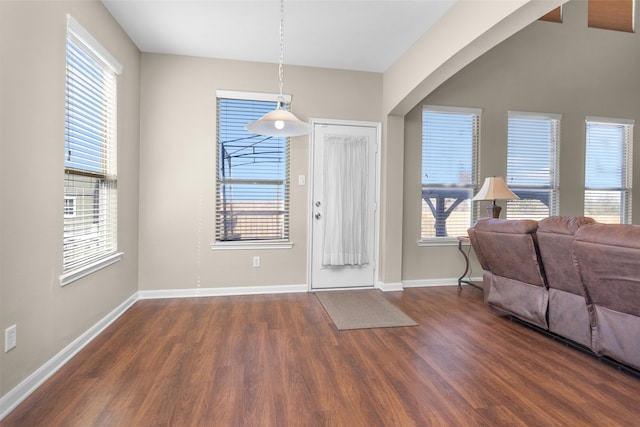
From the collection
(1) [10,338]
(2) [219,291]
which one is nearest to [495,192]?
(2) [219,291]

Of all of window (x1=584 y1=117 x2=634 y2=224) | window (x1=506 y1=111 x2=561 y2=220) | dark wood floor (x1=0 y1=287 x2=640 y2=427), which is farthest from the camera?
window (x1=584 y1=117 x2=634 y2=224)

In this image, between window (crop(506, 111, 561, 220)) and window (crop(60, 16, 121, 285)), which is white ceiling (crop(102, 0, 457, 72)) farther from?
window (crop(506, 111, 561, 220))

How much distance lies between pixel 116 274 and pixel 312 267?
210 centimetres

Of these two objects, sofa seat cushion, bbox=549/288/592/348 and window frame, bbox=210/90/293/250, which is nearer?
sofa seat cushion, bbox=549/288/592/348

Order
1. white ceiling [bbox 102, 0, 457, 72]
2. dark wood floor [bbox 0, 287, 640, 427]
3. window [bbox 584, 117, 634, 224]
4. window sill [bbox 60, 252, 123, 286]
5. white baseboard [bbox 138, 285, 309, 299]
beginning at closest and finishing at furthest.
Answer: dark wood floor [bbox 0, 287, 640, 427], window sill [bbox 60, 252, 123, 286], white ceiling [bbox 102, 0, 457, 72], white baseboard [bbox 138, 285, 309, 299], window [bbox 584, 117, 634, 224]

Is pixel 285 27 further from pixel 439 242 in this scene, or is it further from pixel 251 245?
pixel 439 242

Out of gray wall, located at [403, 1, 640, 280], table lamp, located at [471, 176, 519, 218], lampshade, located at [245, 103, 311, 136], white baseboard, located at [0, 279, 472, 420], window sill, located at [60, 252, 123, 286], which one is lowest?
white baseboard, located at [0, 279, 472, 420]

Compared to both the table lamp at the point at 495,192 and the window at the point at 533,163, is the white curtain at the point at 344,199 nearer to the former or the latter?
the table lamp at the point at 495,192

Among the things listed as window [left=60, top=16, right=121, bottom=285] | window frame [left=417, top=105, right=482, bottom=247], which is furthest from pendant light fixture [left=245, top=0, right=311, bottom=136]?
window frame [left=417, top=105, right=482, bottom=247]

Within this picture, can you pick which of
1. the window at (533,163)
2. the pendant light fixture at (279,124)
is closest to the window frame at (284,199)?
the pendant light fixture at (279,124)

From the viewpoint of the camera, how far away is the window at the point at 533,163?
448cm

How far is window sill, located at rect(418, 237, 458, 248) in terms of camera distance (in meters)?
4.28

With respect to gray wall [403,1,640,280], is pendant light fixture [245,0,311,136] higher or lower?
lower

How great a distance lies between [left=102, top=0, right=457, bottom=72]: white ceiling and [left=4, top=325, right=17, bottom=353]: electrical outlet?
257 cm
